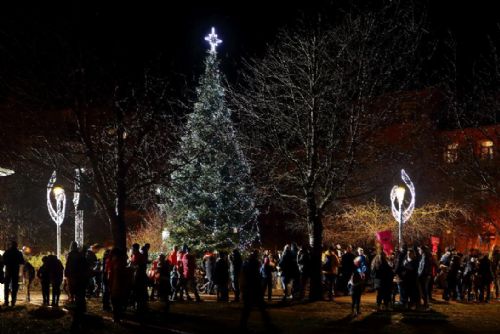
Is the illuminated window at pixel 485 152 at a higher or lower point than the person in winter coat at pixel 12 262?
higher

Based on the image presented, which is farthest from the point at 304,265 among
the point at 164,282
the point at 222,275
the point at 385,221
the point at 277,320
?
the point at 385,221

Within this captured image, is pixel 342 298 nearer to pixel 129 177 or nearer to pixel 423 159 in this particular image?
pixel 129 177

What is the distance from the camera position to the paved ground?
14.2 m

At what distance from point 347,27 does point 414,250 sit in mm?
7488

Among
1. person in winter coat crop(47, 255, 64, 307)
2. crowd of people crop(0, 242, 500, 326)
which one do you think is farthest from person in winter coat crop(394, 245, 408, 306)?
person in winter coat crop(47, 255, 64, 307)

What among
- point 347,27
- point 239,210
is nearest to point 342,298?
point 347,27

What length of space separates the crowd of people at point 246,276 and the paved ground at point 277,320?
1.59ft

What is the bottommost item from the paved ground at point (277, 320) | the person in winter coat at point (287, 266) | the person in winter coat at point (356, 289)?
the paved ground at point (277, 320)

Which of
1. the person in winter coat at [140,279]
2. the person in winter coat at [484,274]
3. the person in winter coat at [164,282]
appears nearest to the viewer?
the person in winter coat at [140,279]

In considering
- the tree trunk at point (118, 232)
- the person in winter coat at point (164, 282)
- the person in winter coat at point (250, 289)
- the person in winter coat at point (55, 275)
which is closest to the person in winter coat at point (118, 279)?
the person in winter coat at point (164, 282)

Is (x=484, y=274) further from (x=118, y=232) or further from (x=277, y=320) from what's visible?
(x=118, y=232)

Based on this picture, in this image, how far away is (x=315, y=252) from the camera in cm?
2100

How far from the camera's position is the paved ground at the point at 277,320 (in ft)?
46.5

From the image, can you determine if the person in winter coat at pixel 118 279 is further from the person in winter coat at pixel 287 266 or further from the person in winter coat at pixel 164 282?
the person in winter coat at pixel 287 266
